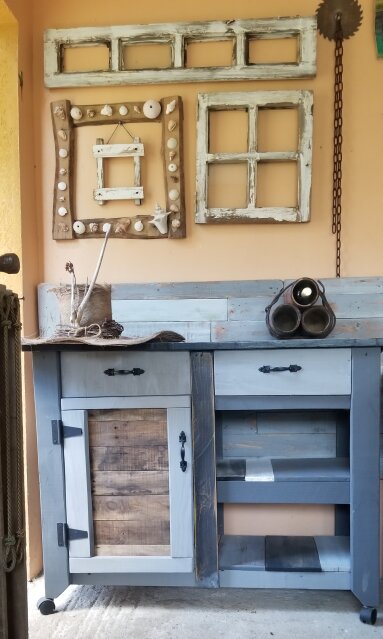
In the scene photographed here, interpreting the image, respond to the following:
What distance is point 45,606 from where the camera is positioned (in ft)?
5.75

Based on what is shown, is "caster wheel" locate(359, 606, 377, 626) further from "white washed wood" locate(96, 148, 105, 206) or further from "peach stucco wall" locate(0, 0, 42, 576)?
"white washed wood" locate(96, 148, 105, 206)

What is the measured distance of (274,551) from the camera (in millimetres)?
1858

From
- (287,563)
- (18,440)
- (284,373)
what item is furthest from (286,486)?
(18,440)

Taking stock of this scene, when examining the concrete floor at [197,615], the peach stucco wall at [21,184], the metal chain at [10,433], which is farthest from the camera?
the peach stucco wall at [21,184]

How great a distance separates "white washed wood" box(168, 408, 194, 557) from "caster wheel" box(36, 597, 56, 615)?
0.51 meters

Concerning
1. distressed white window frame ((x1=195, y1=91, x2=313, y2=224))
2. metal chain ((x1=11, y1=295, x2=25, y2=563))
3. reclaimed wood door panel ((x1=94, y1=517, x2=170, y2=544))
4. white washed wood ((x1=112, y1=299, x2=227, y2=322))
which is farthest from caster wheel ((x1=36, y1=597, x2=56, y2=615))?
distressed white window frame ((x1=195, y1=91, x2=313, y2=224))

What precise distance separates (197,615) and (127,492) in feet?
1.79

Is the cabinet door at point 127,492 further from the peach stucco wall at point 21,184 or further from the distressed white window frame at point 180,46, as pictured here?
the distressed white window frame at point 180,46

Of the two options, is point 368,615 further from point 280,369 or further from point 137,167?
point 137,167

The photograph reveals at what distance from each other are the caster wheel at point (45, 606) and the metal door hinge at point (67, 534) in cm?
24

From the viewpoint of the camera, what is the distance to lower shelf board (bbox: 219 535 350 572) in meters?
1.71

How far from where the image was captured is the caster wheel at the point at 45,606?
175cm

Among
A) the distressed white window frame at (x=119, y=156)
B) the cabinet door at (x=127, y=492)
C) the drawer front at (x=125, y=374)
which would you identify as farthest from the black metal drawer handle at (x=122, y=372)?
the distressed white window frame at (x=119, y=156)

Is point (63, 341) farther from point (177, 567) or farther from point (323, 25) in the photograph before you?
point (323, 25)
